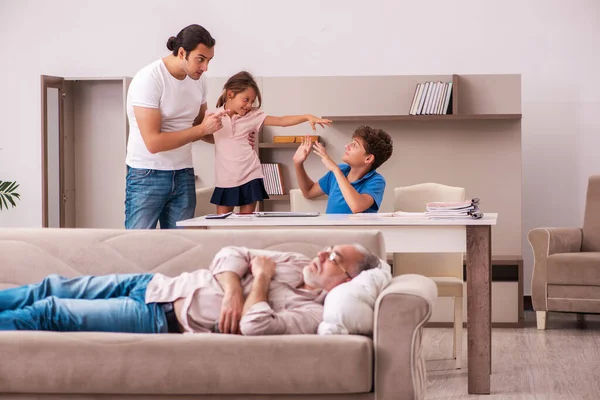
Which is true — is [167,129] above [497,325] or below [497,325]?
above

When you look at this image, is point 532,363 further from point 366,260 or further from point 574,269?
point 366,260

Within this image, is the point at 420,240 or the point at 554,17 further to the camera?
the point at 554,17

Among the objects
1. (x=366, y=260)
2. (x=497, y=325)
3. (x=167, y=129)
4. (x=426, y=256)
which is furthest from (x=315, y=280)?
(x=497, y=325)

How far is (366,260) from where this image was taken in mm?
2865

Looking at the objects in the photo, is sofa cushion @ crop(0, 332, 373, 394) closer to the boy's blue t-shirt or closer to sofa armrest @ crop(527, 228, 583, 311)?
the boy's blue t-shirt

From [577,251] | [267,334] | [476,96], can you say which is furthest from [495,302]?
[267,334]

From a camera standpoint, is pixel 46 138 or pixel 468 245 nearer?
pixel 468 245

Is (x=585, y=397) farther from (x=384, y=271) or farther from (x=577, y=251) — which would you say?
(x=577, y=251)

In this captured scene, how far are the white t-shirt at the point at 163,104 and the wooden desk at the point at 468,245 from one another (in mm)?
455

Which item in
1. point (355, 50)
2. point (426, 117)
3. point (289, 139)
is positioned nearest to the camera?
point (426, 117)

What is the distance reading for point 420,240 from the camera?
3701mm

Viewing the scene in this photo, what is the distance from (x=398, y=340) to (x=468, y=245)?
1.18 m

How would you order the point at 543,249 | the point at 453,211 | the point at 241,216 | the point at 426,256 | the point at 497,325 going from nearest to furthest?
1. the point at 453,211
2. the point at 241,216
3. the point at 426,256
4. the point at 543,249
5. the point at 497,325

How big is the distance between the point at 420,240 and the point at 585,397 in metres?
0.93
